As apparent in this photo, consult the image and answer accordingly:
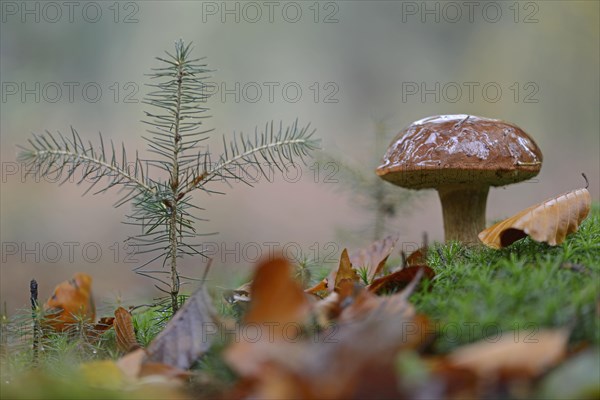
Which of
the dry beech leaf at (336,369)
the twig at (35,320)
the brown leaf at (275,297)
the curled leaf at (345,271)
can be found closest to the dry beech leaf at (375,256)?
the curled leaf at (345,271)

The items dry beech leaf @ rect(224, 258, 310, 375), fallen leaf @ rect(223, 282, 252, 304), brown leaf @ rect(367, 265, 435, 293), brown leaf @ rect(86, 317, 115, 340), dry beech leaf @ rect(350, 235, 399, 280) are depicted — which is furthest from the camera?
dry beech leaf @ rect(350, 235, 399, 280)

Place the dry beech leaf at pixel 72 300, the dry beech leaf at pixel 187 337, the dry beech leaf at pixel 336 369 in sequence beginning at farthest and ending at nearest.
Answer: the dry beech leaf at pixel 72 300 < the dry beech leaf at pixel 187 337 < the dry beech leaf at pixel 336 369

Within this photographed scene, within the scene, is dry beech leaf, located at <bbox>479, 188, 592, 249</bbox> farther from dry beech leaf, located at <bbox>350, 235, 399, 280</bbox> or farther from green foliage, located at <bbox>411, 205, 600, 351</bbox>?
dry beech leaf, located at <bbox>350, 235, 399, 280</bbox>

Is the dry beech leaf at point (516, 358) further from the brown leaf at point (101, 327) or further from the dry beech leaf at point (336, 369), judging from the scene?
the brown leaf at point (101, 327)

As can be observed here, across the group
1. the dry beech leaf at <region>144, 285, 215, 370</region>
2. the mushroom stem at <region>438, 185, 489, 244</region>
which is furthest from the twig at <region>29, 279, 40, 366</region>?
the mushroom stem at <region>438, 185, 489, 244</region>

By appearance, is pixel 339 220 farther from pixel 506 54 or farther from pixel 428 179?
pixel 428 179

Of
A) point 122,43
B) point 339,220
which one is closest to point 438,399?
point 339,220
